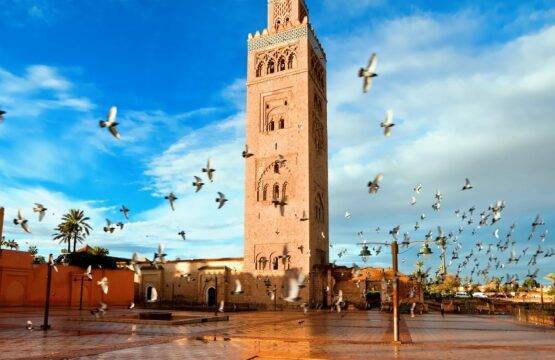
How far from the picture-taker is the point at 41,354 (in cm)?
1230

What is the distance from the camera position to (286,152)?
171 feet

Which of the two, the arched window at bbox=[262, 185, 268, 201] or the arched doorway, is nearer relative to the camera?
the arched doorway

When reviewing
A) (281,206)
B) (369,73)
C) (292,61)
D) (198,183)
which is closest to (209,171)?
(198,183)

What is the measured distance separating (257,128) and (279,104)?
3657 mm

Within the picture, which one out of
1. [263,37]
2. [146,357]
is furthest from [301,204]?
[146,357]

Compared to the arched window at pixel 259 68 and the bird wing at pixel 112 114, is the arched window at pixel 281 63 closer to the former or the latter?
the arched window at pixel 259 68

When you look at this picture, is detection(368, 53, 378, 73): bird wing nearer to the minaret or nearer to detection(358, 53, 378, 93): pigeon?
detection(358, 53, 378, 93): pigeon

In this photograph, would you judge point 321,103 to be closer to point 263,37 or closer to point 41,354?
point 263,37

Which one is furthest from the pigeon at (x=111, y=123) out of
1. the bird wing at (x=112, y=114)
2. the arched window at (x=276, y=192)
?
the arched window at (x=276, y=192)

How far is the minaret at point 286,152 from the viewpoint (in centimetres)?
4966

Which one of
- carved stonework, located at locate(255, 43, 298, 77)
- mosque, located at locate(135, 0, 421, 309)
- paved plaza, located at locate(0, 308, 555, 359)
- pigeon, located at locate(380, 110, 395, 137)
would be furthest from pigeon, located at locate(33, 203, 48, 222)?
carved stonework, located at locate(255, 43, 298, 77)

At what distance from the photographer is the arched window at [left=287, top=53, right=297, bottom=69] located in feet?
178

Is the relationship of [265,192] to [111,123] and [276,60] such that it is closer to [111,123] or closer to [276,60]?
[276,60]

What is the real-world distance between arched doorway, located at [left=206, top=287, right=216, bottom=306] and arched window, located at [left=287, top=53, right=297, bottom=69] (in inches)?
1030
